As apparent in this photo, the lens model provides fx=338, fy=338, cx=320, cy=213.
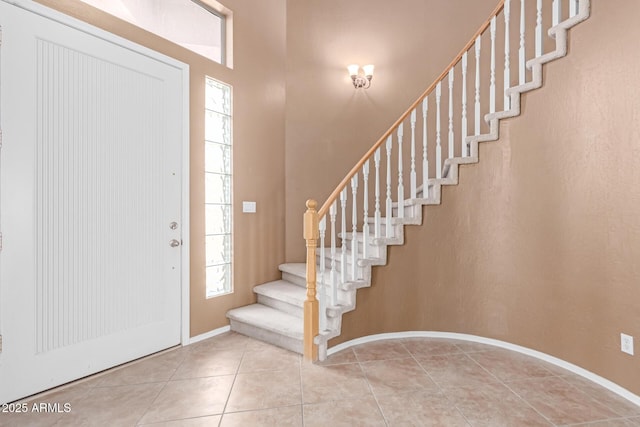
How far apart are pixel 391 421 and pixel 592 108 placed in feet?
7.91

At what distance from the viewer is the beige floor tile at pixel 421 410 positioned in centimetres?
186

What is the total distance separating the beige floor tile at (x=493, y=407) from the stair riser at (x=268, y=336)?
1.17 meters

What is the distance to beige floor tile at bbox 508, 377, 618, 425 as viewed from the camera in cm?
191

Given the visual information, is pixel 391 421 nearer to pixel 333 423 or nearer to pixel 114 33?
pixel 333 423

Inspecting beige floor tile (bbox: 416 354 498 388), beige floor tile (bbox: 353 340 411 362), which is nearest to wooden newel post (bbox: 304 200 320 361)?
beige floor tile (bbox: 353 340 411 362)

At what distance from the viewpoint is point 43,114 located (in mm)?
2098

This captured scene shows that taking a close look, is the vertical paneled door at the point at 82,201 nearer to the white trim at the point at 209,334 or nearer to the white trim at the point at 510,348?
the white trim at the point at 209,334

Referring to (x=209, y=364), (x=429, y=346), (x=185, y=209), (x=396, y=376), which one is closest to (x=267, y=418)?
(x=209, y=364)

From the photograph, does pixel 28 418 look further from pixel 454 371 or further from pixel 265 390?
pixel 454 371

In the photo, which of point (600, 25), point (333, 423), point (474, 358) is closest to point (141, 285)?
point (333, 423)

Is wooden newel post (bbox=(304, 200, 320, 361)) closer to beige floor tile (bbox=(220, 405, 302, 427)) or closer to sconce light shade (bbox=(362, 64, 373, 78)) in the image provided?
beige floor tile (bbox=(220, 405, 302, 427))

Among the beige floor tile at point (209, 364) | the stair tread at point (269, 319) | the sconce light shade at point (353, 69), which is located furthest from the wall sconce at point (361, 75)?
the beige floor tile at point (209, 364)

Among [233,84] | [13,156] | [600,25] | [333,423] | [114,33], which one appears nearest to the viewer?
[333,423]

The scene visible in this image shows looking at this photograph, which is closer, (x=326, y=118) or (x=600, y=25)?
(x=600, y=25)
